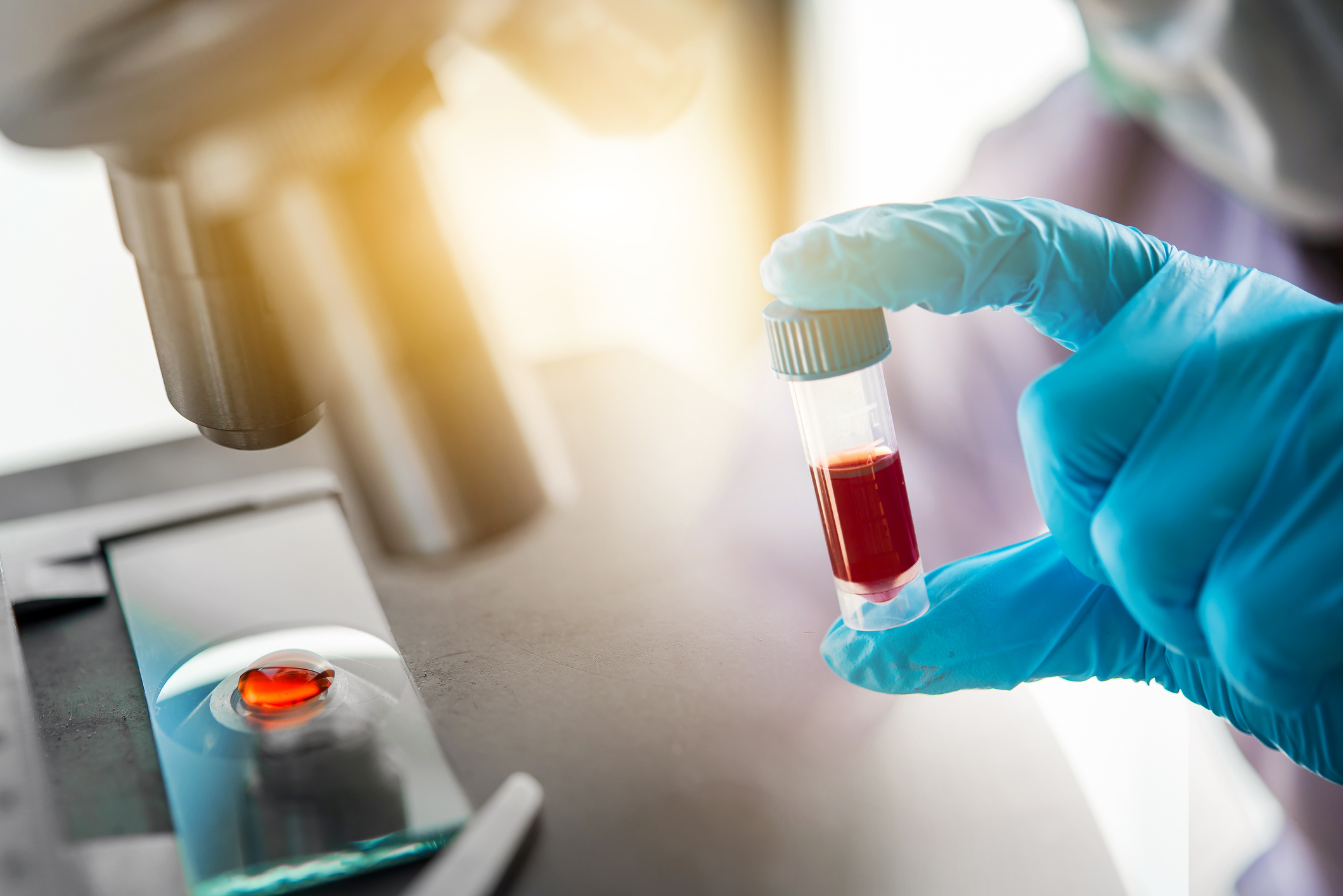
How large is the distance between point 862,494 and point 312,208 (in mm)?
427

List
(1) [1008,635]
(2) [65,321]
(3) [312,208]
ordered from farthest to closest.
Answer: (2) [65,321], (1) [1008,635], (3) [312,208]

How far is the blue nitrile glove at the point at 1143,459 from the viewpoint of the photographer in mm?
605

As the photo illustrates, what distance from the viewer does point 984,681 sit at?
0.66 m

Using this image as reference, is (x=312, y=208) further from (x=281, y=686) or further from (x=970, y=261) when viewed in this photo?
(x=970, y=261)

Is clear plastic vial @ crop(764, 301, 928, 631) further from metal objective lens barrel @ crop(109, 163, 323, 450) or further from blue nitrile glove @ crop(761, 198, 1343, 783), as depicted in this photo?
metal objective lens barrel @ crop(109, 163, 323, 450)

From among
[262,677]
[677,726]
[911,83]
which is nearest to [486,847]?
[677,726]

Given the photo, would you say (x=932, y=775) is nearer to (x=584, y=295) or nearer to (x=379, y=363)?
(x=379, y=363)

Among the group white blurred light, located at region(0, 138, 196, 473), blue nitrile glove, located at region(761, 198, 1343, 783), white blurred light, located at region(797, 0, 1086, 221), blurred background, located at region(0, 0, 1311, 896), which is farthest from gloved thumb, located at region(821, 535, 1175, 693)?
white blurred light, located at region(0, 138, 196, 473)

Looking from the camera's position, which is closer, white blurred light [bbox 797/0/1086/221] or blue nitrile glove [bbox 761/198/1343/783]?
blue nitrile glove [bbox 761/198/1343/783]

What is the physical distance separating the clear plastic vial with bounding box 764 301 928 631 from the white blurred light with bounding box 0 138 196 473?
1.32m

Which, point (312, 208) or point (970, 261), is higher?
point (312, 208)

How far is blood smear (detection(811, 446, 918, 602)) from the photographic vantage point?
67 centimetres

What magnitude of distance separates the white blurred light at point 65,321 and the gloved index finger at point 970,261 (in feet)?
4.42

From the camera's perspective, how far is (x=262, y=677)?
623 millimetres
